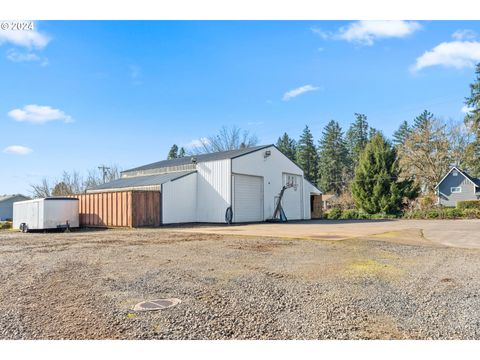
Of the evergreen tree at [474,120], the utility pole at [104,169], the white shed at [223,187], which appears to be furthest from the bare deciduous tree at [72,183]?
the evergreen tree at [474,120]

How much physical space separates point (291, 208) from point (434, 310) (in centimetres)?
2105

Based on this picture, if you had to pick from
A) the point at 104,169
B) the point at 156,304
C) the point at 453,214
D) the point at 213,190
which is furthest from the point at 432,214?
the point at 104,169

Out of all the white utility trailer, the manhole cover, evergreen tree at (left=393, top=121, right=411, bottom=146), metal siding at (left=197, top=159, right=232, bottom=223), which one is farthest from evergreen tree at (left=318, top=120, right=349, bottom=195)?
the manhole cover

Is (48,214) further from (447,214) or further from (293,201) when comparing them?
(447,214)

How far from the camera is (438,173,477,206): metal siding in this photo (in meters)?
34.9

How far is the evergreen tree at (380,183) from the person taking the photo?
28172 mm

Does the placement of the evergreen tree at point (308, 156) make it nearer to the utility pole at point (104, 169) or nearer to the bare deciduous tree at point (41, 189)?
the utility pole at point (104, 169)

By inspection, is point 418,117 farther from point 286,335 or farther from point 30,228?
point 286,335

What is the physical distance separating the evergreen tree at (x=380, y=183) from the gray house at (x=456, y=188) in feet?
31.5

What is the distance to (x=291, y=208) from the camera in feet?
80.0

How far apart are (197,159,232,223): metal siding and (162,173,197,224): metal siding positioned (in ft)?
1.14

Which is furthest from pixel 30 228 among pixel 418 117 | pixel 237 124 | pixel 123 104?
pixel 418 117

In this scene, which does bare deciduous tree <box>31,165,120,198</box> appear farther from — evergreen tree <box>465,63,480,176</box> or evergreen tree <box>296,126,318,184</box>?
evergreen tree <box>465,63,480,176</box>

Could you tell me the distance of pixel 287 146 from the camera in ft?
202
